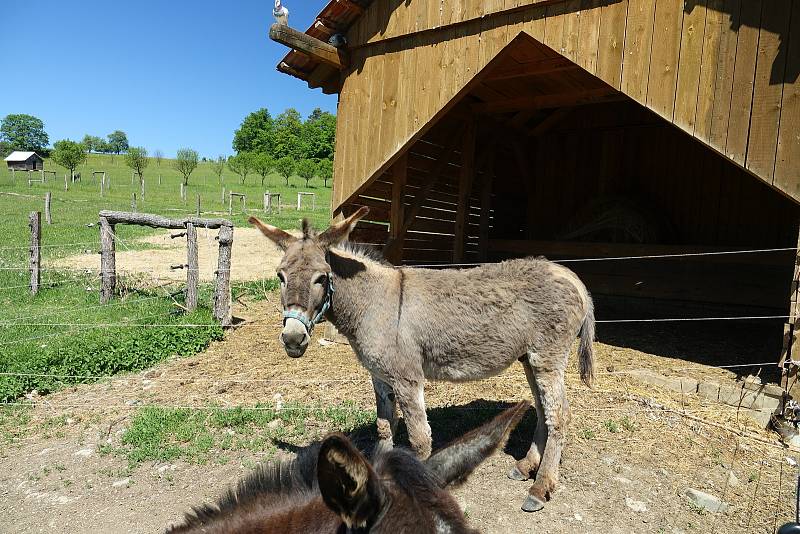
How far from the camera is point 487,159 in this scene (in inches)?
416

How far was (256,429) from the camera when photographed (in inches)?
195

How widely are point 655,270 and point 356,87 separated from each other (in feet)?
21.3

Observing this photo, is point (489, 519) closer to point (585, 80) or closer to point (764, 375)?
point (764, 375)

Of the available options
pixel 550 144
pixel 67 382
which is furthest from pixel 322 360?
pixel 550 144

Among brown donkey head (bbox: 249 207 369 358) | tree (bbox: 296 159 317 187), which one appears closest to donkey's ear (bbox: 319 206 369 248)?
brown donkey head (bbox: 249 207 369 358)

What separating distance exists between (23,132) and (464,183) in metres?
126

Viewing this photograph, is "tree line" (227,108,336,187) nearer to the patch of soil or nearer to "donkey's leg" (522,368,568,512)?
the patch of soil

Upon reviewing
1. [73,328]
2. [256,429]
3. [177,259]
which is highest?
[177,259]

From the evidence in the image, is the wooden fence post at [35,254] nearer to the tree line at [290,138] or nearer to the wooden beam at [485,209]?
the wooden beam at [485,209]

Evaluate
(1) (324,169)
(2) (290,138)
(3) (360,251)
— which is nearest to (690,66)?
(3) (360,251)

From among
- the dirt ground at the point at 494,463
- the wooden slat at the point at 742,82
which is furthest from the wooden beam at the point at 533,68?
the dirt ground at the point at 494,463

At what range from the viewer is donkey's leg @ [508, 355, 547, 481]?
4048 mm

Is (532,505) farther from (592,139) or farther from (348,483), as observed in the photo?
(592,139)

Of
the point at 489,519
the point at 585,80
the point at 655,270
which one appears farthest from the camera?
the point at 655,270
